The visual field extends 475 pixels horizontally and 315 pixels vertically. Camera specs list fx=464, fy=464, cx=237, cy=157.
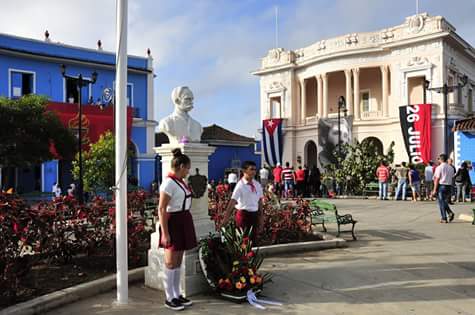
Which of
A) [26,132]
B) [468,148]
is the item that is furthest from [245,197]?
[468,148]

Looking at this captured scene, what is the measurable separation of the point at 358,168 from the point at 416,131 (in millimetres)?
10003

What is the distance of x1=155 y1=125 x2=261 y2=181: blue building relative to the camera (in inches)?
1569

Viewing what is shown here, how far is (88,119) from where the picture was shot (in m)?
24.6

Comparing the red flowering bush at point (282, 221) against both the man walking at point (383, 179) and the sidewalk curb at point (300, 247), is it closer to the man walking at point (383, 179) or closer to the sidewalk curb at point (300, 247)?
the sidewalk curb at point (300, 247)

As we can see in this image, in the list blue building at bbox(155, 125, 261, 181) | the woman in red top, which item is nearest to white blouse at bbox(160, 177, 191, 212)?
the woman in red top

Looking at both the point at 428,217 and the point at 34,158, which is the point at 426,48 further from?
the point at 34,158

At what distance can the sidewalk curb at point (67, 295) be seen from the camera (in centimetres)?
459

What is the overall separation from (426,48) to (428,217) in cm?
2430

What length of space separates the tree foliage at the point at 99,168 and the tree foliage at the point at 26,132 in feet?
4.61

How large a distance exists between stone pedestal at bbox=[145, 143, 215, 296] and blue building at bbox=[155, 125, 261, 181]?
32.6m

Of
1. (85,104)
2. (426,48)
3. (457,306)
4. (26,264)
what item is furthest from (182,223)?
(426,48)

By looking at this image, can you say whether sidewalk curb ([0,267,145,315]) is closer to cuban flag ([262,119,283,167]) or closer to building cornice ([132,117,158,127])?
building cornice ([132,117,158,127])

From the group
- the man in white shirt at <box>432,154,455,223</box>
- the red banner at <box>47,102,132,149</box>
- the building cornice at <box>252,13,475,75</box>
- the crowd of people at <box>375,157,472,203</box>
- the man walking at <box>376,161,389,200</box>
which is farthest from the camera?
the building cornice at <box>252,13,475,75</box>

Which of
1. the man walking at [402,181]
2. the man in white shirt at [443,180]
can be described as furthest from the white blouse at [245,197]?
the man walking at [402,181]
